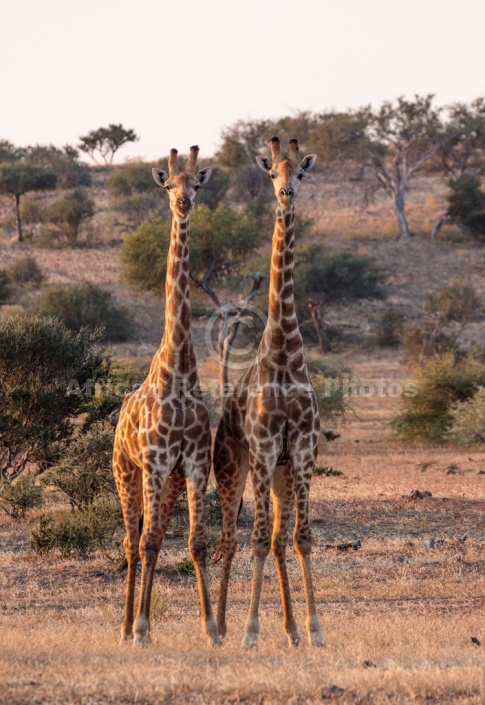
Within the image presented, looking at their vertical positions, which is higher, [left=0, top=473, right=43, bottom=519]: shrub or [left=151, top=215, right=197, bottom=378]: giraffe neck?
[left=151, top=215, right=197, bottom=378]: giraffe neck

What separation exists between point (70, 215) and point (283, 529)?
4156 centimetres

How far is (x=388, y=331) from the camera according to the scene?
119 ft

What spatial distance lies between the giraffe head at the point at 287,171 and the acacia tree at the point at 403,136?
141ft

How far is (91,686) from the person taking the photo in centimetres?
598

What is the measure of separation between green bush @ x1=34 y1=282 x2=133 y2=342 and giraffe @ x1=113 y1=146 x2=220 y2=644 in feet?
81.8

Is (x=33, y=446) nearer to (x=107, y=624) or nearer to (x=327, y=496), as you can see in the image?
(x=327, y=496)

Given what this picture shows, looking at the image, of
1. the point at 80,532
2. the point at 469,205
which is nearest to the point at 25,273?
the point at 469,205

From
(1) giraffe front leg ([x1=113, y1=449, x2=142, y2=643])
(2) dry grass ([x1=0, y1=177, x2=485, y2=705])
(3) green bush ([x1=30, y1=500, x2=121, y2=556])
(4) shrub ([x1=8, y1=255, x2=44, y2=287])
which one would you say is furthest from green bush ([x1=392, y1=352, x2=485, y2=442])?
(4) shrub ([x1=8, y1=255, x2=44, y2=287])

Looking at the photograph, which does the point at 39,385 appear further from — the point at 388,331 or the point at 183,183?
the point at 388,331

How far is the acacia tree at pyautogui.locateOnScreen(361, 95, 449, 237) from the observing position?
165ft

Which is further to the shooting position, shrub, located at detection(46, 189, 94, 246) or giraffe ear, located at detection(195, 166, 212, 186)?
shrub, located at detection(46, 189, 94, 246)

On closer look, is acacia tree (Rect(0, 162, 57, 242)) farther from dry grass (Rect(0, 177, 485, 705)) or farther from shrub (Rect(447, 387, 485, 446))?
dry grass (Rect(0, 177, 485, 705))

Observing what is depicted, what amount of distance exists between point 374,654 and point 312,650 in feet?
1.70

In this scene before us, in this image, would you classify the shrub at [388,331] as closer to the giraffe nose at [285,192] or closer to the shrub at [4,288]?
the shrub at [4,288]
